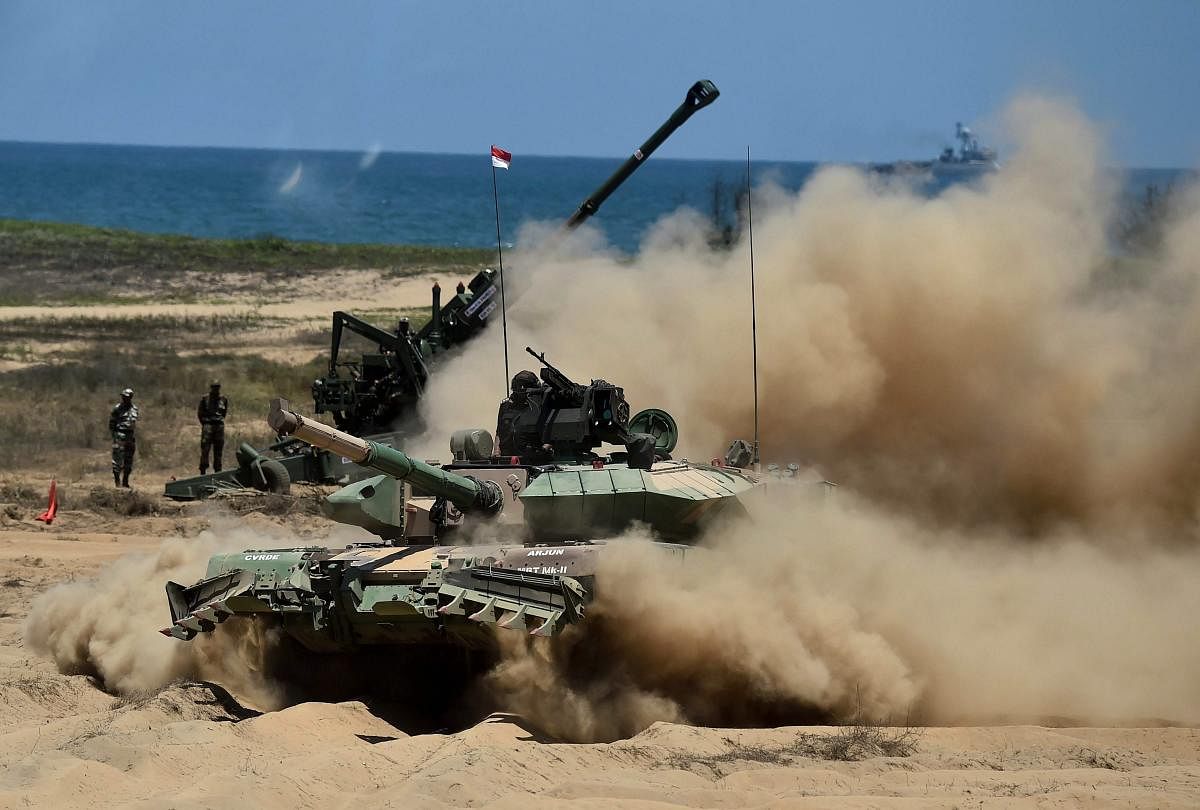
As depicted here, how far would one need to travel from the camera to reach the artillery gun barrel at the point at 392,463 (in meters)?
11.7

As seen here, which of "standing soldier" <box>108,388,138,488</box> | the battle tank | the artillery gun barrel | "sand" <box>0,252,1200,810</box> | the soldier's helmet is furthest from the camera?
"standing soldier" <box>108,388,138,488</box>

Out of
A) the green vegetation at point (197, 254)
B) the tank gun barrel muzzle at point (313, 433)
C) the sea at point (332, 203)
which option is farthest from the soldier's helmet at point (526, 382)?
the sea at point (332, 203)

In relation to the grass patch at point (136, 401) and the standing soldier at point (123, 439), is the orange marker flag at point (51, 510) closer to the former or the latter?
the grass patch at point (136, 401)

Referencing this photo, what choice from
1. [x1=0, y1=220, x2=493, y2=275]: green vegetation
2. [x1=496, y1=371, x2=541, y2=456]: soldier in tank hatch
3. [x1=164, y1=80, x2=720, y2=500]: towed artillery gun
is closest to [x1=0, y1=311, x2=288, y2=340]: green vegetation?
[x1=0, y1=220, x2=493, y2=275]: green vegetation

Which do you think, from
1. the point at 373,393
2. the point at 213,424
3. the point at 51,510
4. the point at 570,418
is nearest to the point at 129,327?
the point at 213,424

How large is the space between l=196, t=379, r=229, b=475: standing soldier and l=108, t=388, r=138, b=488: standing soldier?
1.10 metres

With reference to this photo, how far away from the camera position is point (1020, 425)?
19.5 metres

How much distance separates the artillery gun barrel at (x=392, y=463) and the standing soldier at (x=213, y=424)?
1061cm

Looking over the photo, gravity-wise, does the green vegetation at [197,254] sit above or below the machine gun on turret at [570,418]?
above

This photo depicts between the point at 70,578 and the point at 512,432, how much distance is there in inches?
222

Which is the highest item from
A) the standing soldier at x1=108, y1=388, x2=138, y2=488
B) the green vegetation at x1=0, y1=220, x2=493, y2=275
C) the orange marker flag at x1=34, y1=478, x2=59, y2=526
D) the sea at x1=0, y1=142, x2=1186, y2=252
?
the sea at x1=0, y1=142, x2=1186, y2=252

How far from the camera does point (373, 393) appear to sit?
2442 centimetres

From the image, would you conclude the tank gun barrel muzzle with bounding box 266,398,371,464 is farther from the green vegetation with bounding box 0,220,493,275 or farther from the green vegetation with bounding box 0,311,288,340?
the green vegetation with bounding box 0,220,493,275

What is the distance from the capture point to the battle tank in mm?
12578
